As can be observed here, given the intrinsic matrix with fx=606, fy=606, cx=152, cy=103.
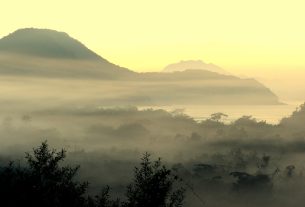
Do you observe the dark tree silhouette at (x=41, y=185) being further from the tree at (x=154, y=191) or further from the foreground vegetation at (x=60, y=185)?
the tree at (x=154, y=191)

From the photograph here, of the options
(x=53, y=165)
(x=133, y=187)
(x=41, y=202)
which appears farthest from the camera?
(x=133, y=187)

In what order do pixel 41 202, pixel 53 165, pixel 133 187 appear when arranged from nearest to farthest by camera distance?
pixel 41 202, pixel 53 165, pixel 133 187

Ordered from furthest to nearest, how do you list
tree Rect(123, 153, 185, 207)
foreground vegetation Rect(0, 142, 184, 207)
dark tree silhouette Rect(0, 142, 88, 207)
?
tree Rect(123, 153, 185, 207) < foreground vegetation Rect(0, 142, 184, 207) < dark tree silhouette Rect(0, 142, 88, 207)

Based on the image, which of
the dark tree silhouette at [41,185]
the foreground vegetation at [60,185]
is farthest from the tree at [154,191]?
the dark tree silhouette at [41,185]

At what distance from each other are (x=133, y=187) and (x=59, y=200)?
1426cm

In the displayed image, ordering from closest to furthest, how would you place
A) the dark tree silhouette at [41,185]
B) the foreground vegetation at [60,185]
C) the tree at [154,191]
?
1. the dark tree silhouette at [41,185]
2. the foreground vegetation at [60,185]
3. the tree at [154,191]

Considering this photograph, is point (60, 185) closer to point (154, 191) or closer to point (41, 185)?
point (41, 185)

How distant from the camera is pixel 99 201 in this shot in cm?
9669

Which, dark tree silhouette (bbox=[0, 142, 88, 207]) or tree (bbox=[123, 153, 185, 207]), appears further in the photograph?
tree (bbox=[123, 153, 185, 207])

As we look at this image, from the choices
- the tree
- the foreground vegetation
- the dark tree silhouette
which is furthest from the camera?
the tree

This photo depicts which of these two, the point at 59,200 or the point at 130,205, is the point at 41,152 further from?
the point at 130,205

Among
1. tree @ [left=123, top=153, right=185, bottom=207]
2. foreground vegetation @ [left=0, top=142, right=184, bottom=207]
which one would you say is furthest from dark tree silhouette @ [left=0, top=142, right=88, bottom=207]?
tree @ [left=123, top=153, right=185, bottom=207]

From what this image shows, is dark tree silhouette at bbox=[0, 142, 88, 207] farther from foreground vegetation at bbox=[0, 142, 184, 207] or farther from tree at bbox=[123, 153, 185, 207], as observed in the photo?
tree at bbox=[123, 153, 185, 207]

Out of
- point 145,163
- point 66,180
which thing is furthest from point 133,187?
point 66,180
